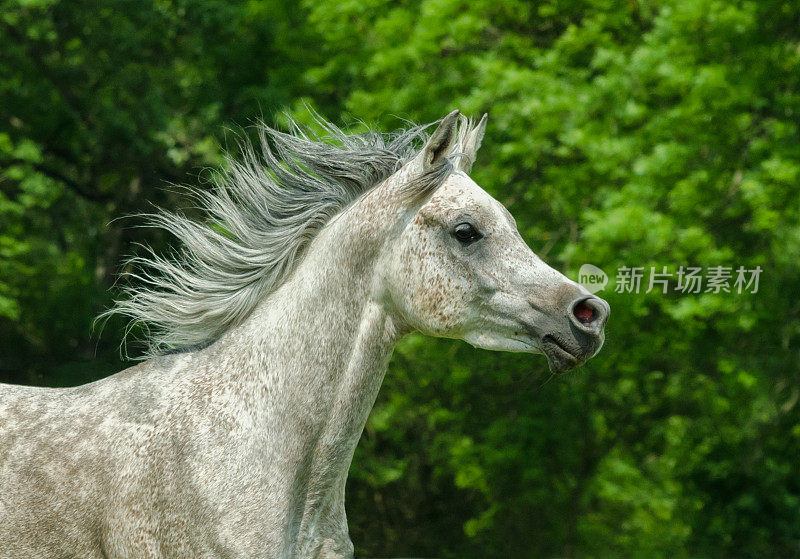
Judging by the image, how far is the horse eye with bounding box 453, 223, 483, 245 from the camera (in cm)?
273

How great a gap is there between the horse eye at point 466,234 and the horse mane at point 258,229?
41 cm

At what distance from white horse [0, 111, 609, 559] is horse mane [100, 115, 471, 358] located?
1 centimetres

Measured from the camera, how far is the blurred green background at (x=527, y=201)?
8.50 meters

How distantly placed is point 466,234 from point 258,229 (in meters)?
0.84

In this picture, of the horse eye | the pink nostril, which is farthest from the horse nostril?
the horse eye

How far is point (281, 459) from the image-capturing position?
2727 mm

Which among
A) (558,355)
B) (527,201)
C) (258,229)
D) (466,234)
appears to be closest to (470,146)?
(466,234)

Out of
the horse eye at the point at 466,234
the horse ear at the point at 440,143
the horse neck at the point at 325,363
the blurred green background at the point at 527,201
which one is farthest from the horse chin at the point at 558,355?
the blurred green background at the point at 527,201

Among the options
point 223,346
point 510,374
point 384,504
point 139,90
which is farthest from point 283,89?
point 223,346

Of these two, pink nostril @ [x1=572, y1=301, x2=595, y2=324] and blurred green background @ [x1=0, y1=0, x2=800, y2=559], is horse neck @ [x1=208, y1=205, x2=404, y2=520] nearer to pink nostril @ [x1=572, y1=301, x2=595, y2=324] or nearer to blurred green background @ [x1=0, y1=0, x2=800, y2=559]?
pink nostril @ [x1=572, y1=301, x2=595, y2=324]

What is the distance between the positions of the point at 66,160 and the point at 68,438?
8.72m

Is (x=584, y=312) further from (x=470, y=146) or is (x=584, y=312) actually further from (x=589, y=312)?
(x=470, y=146)

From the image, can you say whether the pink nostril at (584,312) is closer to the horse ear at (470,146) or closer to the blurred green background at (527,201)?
the horse ear at (470,146)

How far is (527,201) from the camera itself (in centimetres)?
971
